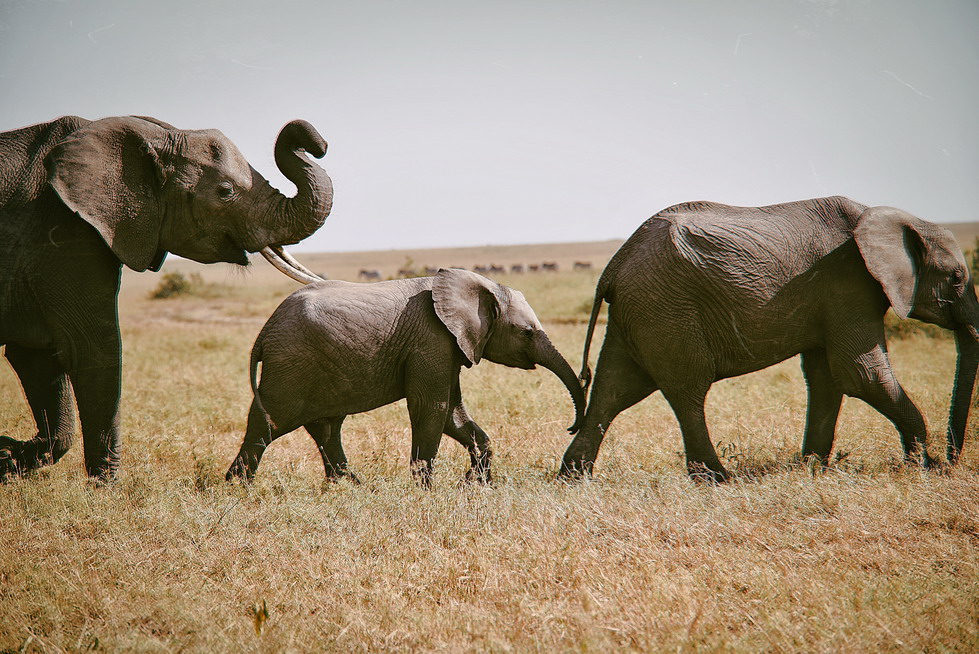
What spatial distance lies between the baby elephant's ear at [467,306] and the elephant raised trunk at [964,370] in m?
3.78

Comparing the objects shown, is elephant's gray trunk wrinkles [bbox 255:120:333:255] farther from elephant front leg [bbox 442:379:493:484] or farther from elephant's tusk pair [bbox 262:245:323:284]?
elephant front leg [bbox 442:379:493:484]

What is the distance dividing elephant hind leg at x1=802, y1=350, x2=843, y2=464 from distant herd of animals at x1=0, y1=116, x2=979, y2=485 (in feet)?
0.05

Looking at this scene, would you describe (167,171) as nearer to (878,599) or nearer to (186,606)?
(186,606)

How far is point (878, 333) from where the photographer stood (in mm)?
5984

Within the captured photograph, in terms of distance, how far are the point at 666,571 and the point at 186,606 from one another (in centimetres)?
252

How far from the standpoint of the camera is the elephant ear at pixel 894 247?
228 inches

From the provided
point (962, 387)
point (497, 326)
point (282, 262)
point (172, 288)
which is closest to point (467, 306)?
point (497, 326)

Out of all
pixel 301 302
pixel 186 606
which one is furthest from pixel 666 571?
pixel 301 302

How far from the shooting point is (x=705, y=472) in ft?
19.7

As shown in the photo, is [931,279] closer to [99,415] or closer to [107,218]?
[107,218]

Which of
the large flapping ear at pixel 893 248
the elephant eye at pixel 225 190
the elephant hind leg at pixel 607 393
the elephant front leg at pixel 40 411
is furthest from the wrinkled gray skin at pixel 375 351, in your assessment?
the large flapping ear at pixel 893 248

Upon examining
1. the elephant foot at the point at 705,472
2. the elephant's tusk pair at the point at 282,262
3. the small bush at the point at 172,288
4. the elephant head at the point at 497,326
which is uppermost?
the elephant's tusk pair at the point at 282,262

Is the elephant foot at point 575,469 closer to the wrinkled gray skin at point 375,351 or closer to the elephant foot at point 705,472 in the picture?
the wrinkled gray skin at point 375,351

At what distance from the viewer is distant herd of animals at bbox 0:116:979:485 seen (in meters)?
5.12
